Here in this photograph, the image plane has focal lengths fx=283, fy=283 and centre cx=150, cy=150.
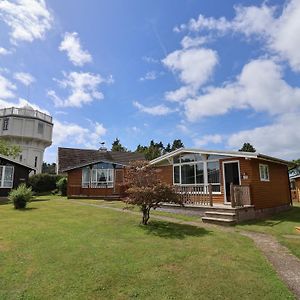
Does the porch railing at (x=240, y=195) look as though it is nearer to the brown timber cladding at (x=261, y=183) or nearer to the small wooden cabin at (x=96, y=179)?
the brown timber cladding at (x=261, y=183)

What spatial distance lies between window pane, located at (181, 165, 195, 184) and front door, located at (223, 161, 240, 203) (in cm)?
220

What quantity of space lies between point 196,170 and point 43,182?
71.1 feet

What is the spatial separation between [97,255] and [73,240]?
5.52ft

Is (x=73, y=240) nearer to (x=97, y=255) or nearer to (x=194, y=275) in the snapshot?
(x=97, y=255)

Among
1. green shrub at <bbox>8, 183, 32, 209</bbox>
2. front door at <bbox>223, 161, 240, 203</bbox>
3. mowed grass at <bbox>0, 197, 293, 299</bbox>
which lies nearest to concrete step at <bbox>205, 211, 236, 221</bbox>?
mowed grass at <bbox>0, 197, 293, 299</bbox>

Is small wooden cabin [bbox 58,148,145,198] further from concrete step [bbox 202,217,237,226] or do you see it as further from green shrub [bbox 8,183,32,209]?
concrete step [bbox 202,217,237,226]

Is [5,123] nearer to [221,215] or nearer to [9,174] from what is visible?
[9,174]

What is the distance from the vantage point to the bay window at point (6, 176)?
24.0 meters

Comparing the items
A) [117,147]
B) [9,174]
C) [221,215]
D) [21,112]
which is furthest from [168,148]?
[221,215]

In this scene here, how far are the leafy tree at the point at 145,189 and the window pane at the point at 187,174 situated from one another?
6.03 meters

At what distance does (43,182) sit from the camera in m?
32.7

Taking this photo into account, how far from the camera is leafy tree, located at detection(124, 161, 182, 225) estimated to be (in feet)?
35.7

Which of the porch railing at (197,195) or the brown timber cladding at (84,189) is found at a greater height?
the brown timber cladding at (84,189)

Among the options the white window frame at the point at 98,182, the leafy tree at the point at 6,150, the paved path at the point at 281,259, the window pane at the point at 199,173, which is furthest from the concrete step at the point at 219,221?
the leafy tree at the point at 6,150
